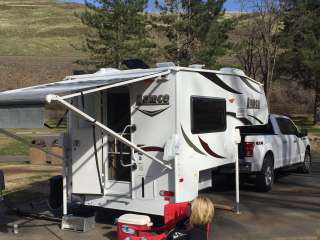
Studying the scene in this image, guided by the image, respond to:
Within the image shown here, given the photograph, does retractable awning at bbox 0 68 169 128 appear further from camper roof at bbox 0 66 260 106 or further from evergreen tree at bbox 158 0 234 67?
evergreen tree at bbox 158 0 234 67

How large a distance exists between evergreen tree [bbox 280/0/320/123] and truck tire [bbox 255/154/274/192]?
724 inches

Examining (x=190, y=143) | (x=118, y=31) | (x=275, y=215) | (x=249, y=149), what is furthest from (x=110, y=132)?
(x=118, y=31)

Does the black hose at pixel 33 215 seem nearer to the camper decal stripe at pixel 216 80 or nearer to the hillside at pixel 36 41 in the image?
the camper decal stripe at pixel 216 80

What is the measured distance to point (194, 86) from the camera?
8.70 m

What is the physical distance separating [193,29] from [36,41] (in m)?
51.3

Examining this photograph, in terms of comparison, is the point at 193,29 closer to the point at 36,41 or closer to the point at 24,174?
the point at 24,174

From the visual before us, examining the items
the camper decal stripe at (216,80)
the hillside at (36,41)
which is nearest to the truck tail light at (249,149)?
the camper decal stripe at (216,80)

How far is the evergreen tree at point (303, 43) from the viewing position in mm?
31013

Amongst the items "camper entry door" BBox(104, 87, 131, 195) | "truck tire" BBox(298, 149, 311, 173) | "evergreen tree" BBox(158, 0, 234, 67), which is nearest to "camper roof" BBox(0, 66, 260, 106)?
"camper entry door" BBox(104, 87, 131, 195)

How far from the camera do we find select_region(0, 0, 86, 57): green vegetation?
2864 inches

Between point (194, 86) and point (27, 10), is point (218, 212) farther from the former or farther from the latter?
point (27, 10)

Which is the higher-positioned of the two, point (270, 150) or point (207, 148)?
point (207, 148)

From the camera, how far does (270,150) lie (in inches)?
463

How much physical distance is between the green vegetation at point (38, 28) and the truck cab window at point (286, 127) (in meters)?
58.5
